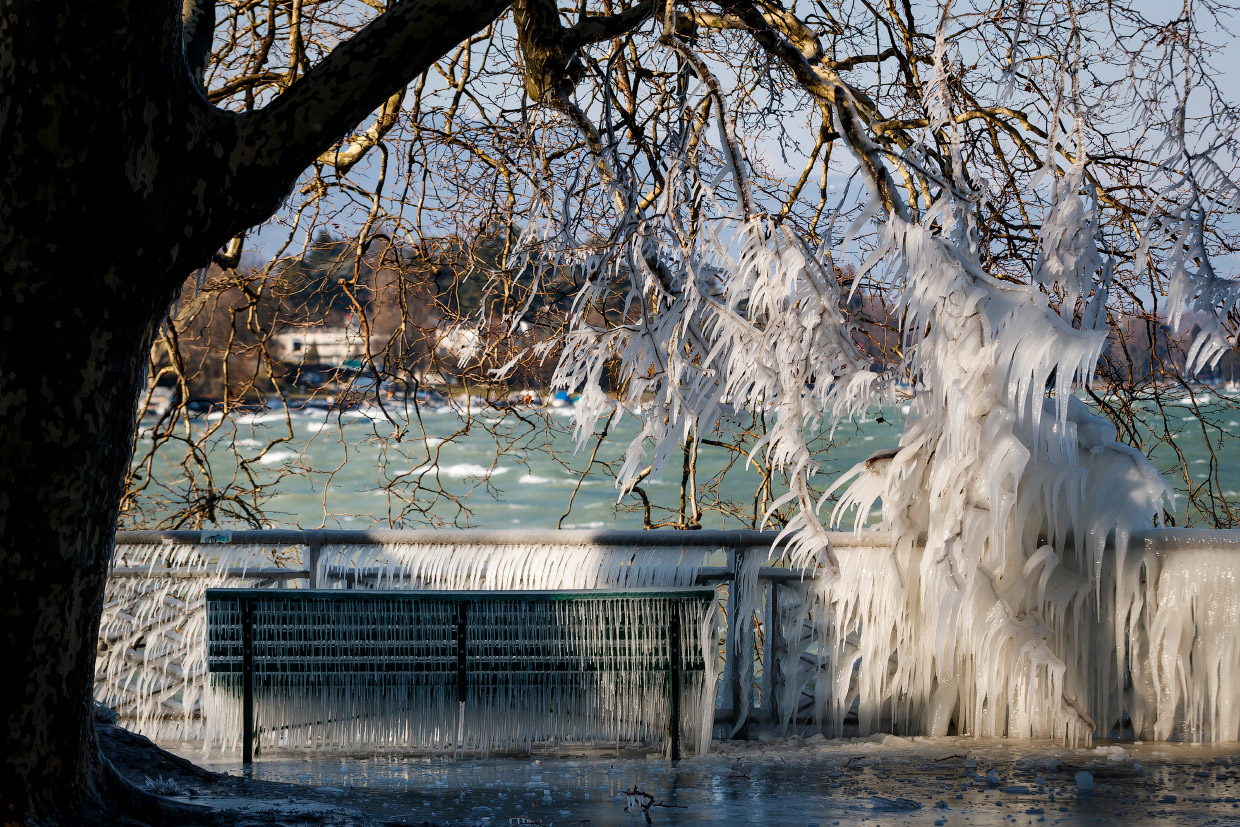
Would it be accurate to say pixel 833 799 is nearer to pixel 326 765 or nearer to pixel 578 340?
pixel 326 765

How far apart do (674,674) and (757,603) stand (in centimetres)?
62

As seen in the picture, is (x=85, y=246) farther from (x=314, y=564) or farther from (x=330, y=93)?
(x=314, y=564)

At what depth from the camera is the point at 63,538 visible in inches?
126

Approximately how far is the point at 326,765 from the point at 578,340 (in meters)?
2.61

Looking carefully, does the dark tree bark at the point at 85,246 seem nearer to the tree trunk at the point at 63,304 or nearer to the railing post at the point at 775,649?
the tree trunk at the point at 63,304

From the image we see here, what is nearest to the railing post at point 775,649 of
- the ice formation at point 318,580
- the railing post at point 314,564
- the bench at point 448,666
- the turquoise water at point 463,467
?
the ice formation at point 318,580

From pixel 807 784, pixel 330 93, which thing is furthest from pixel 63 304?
pixel 807 784

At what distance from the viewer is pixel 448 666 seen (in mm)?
5480

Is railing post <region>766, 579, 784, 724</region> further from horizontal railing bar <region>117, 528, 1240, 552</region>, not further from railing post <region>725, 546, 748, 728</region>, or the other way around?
horizontal railing bar <region>117, 528, 1240, 552</region>

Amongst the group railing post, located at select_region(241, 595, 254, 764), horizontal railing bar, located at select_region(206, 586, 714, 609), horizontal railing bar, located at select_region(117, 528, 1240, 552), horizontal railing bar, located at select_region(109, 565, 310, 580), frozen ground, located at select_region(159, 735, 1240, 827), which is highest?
horizontal railing bar, located at select_region(117, 528, 1240, 552)

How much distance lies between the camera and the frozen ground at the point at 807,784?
14.3ft

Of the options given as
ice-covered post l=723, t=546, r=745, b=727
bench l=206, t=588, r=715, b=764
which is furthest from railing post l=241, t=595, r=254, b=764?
ice-covered post l=723, t=546, r=745, b=727

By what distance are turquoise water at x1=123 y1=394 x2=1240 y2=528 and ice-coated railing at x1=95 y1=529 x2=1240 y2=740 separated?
701 millimetres

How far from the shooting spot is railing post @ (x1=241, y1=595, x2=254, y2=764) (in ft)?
17.8
